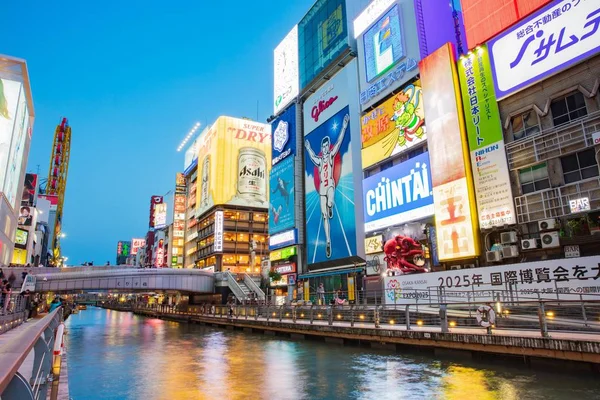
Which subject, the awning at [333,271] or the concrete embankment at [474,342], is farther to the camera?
the awning at [333,271]

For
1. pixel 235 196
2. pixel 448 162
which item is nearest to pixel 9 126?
pixel 448 162

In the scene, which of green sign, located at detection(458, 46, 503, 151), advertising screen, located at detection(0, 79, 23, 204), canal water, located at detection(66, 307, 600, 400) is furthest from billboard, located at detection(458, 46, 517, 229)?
advertising screen, located at detection(0, 79, 23, 204)

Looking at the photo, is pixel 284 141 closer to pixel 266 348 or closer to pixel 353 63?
pixel 353 63

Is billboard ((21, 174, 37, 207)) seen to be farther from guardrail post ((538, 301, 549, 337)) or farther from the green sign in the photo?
guardrail post ((538, 301, 549, 337))

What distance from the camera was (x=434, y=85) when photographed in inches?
1324

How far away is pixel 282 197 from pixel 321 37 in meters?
23.0

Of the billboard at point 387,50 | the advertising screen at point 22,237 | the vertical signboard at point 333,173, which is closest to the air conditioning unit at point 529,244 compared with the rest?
the billboard at point 387,50

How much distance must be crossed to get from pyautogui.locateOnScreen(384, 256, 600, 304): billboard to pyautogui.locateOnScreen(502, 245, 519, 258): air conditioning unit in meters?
1.96

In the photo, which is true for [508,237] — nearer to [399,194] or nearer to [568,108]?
[568,108]

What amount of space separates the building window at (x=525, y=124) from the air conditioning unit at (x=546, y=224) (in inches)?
224

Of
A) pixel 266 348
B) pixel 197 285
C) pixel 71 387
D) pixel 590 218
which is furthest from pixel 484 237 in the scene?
pixel 197 285

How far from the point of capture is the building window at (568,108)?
2433 cm

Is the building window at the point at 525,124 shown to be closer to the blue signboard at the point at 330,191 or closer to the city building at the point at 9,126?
the blue signboard at the point at 330,191

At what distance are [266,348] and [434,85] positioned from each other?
77.9 feet
